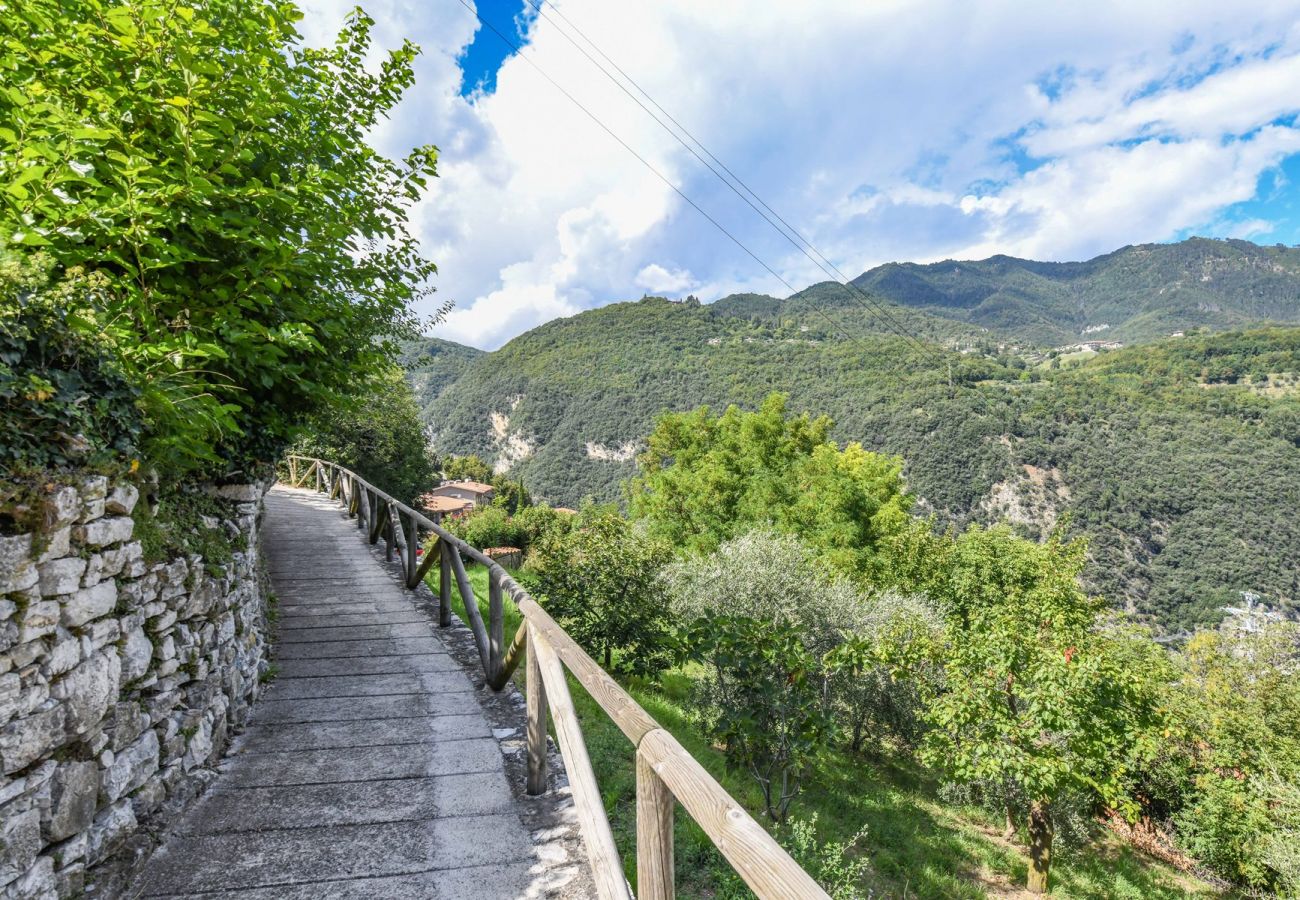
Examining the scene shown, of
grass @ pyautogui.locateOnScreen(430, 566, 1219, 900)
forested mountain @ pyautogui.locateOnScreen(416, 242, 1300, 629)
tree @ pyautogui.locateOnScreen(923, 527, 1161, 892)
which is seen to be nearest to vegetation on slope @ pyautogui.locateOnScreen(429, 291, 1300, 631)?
forested mountain @ pyautogui.locateOnScreen(416, 242, 1300, 629)

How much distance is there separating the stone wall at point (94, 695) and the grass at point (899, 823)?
7.38ft

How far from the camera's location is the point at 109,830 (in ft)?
7.56

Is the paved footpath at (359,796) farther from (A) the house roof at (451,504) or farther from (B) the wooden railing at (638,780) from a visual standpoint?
(A) the house roof at (451,504)

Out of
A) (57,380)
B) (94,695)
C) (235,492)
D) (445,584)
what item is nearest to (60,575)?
(94,695)

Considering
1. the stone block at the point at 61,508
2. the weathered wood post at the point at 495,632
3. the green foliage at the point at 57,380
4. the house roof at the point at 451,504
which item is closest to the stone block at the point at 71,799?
the stone block at the point at 61,508

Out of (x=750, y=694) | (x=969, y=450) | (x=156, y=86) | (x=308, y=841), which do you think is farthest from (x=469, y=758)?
(x=969, y=450)

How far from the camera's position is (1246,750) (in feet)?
47.8

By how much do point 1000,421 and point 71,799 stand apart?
8741cm

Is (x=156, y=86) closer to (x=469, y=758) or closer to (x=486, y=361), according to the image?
(x=469, y=758)

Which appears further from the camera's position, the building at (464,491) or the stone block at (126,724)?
the building at (464,491)

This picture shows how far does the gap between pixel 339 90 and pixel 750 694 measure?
7629 mm

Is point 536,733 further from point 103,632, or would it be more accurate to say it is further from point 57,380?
point 57,380

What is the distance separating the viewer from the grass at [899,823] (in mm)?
7166

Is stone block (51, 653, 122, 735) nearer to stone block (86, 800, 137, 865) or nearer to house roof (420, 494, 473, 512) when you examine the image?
stone block (86, 800, 137, 865)
